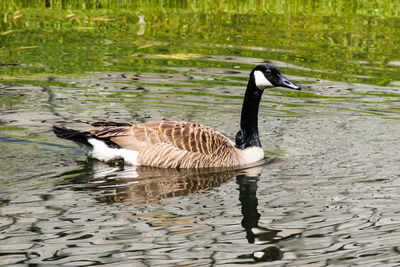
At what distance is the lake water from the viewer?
6.43 meters

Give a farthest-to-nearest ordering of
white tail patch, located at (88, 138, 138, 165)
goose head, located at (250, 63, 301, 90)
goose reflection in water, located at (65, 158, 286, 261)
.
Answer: goose head, located at (250, 63, 301, 90) → white tail patch, located at (88, 138, 138, 165) → goose reflection in water, located at (65, 158, 286, 261)

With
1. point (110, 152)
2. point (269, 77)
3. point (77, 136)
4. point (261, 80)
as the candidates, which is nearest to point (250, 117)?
point (261, 80)

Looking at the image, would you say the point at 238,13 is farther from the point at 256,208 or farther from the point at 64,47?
the point at 256,208

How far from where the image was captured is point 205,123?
11156mm

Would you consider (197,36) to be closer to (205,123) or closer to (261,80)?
(205,123)

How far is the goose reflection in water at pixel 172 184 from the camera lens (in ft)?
23.5

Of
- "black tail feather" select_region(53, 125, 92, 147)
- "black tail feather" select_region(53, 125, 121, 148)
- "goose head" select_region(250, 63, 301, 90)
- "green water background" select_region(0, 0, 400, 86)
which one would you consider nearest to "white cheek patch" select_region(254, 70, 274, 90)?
"goose head" select_region(250, 63, 301, 90)

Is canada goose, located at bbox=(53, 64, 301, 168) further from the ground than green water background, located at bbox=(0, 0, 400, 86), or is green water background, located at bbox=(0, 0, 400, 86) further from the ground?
green water background, located at bbox=(0, 0, 400, 86)

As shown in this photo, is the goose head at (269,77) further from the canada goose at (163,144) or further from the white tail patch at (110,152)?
the white tail patch at (110,152)

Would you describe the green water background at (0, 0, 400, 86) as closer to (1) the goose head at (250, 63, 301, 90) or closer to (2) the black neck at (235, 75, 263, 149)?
(2) the black neck at (235, 75, 263, 149)

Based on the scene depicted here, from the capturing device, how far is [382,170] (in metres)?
8.92

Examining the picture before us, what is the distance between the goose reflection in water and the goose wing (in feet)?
0.39

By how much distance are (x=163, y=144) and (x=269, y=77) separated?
171 centimetres

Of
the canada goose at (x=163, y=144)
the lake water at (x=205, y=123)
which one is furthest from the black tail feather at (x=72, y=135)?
the lake water at (x=205, y=123)
